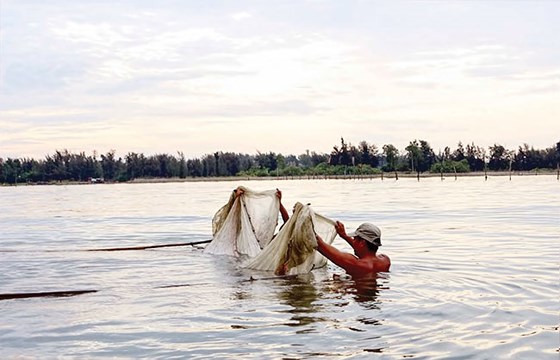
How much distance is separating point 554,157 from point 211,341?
11909 centimetres

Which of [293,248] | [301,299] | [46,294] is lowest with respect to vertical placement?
[301,299]

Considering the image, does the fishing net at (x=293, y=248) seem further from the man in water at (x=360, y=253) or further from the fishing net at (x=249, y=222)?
the fishing net at (x=249, y=222)

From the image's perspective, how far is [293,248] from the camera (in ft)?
29.3

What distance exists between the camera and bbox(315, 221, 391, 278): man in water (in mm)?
8500

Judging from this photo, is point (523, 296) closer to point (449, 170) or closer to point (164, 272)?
point (164, 272)

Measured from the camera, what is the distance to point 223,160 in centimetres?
13150

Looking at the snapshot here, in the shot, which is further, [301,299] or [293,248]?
[293,248]

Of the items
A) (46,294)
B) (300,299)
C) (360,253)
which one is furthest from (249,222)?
(46,294)

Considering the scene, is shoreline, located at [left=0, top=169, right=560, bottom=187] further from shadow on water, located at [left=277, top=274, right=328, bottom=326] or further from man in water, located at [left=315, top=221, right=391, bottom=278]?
shadow on water, located at [left=277, top=274, right=328, bottom=326]

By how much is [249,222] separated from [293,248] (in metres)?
2.46

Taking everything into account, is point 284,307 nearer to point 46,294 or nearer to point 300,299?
point 300,299

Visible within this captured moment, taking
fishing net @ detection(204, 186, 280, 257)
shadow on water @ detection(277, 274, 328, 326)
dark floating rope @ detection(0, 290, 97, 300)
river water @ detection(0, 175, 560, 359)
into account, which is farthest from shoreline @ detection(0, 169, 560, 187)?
dark floating rope @ detection(0, 290, 97, 300)

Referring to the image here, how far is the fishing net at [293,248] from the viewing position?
8570 mm

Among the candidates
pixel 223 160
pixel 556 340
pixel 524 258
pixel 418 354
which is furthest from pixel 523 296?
pixel 223 160
